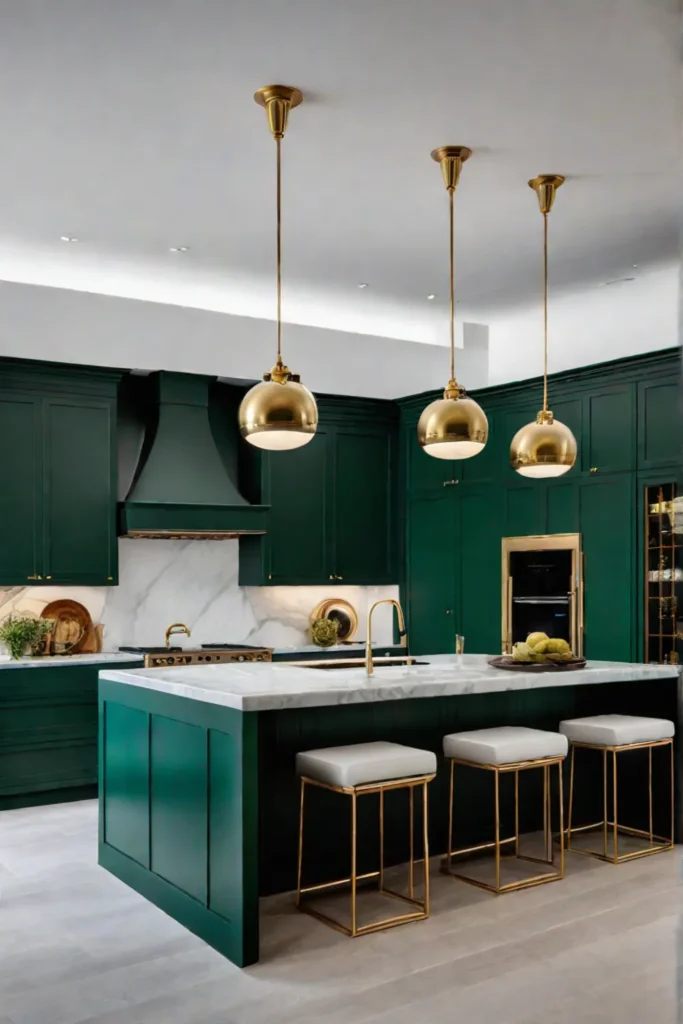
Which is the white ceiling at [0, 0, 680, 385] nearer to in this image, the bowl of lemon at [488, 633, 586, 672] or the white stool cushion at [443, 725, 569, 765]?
the bowl of lemon at [488, 633, 586, 672]

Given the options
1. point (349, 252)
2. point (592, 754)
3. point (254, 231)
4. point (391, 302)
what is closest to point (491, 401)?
point (391, 302)

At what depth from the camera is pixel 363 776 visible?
345 cm

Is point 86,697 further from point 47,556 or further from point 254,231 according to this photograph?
point 254,231

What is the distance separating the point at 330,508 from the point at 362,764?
370 cm

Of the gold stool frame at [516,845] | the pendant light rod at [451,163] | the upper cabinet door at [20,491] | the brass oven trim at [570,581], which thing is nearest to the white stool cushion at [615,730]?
the gold stool frame at [516,845]

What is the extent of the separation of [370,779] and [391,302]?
4.05 metres

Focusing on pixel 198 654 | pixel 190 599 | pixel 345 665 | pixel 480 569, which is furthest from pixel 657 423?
pixel 190 599

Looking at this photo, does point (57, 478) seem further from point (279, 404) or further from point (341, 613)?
point (279, 404)

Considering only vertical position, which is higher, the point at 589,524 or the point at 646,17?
the point at 646,17

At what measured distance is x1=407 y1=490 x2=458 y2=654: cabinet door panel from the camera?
22.5ft

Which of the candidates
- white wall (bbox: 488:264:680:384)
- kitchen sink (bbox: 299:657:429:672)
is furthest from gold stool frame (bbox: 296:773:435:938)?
white wall (bbox: 488:264:680:384)

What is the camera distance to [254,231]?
5.18 meters

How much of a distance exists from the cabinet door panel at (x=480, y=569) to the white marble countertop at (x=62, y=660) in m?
2.23

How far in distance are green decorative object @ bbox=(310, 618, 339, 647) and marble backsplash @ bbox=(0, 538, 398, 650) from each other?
24 centimetres
